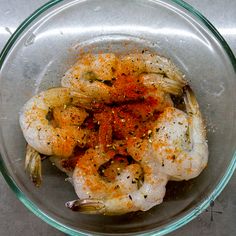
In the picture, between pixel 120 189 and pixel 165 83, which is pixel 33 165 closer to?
pixel 120 189

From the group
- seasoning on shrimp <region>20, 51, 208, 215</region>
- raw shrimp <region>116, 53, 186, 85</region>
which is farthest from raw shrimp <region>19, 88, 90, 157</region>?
raw shrimp <region>116, 53, 186, 85</region>

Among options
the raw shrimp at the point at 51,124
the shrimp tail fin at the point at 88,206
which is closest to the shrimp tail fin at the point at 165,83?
the raw shrimp at the point at 51,124

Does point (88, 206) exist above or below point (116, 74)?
below

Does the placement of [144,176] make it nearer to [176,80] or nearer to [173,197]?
Result: [173,197]

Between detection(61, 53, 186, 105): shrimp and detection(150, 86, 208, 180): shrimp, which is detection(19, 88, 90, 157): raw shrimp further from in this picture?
detection(150, 86, 208, 180): shrimp

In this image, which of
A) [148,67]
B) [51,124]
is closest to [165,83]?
[148,67]

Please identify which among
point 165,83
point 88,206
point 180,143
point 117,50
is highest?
point 117,50
